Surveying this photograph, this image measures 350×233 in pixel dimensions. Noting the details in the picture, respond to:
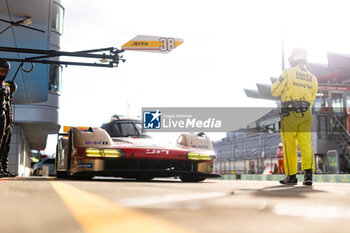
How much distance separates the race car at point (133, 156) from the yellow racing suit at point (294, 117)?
1655 mm

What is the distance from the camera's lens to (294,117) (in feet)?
19.7

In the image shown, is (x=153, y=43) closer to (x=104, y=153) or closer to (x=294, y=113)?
(x=104, y=153)

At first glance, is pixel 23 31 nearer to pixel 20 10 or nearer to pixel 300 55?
pixel 20 10

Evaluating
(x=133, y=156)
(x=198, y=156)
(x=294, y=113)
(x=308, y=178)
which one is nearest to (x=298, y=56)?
(x=294, y=113)

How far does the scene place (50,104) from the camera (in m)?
21.3

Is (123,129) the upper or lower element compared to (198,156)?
upper

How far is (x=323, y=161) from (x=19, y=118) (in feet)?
72.2

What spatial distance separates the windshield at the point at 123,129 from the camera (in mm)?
7941

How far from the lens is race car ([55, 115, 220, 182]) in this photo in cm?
669

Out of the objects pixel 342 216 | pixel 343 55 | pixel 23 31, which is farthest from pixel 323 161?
pixel 342 216

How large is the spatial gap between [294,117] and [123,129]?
3.17 meters

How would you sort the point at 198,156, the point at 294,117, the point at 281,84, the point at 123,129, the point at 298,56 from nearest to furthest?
the point at 294,117
the point at 281,84
the point at 298,56
the point at 198,156
the point at 123,129

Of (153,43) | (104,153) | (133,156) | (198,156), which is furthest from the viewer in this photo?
(153,43)

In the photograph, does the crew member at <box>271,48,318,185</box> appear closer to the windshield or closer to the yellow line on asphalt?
the windshield
